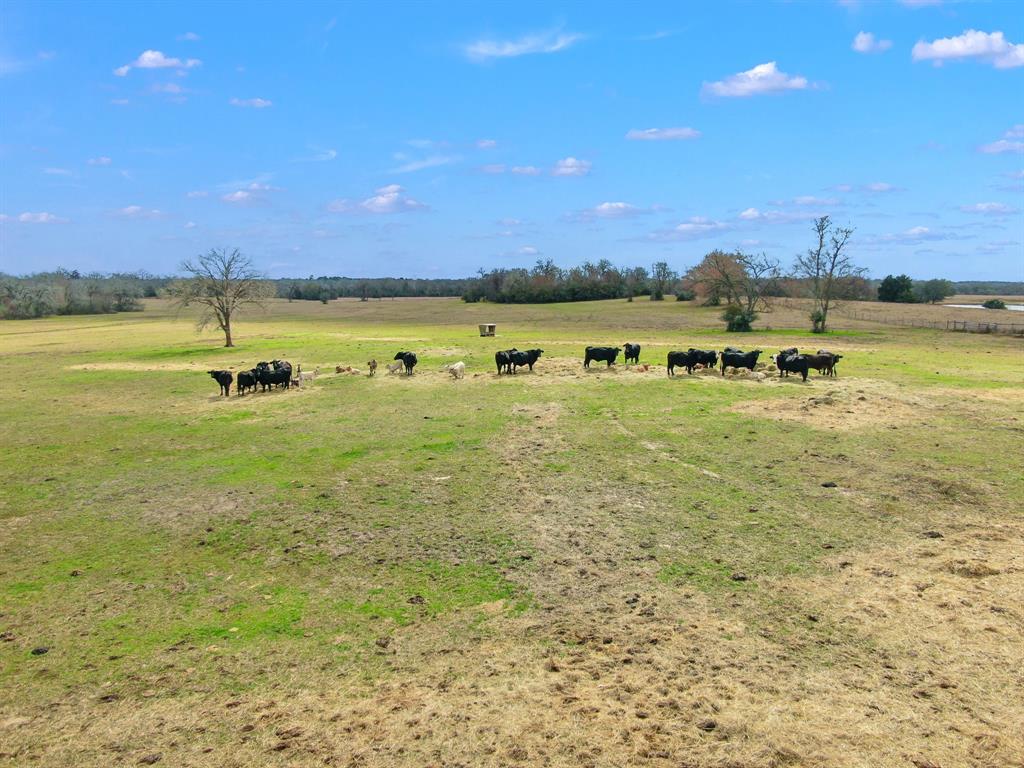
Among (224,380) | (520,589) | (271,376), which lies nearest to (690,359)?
(271,376)

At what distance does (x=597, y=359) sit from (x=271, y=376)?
14.3 meters

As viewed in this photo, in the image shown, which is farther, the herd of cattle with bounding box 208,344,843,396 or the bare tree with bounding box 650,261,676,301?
A: the bare tree with bounding box 650,261,676,301

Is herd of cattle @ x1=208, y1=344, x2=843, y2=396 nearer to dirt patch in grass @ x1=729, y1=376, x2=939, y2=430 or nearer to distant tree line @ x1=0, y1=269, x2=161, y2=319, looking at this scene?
dirt patch in grass @ x1=729, y1=376, x2=939, y2=430

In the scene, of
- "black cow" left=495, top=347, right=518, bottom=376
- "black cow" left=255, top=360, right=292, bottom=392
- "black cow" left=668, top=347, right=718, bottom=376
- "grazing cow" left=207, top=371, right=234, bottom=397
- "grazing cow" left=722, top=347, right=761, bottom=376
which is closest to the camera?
"grazing cow" left=207, top=371, right=234, bottom=397

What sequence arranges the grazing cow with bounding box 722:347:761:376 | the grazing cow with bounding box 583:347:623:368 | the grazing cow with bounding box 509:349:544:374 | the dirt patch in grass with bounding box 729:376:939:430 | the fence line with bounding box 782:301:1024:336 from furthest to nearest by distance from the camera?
the fence line with bounding box 782:301:1024:336
the grazing cow with bounding box 583:347:623:368
the grazing cow with bounding box 509:349:544:374
the grazing cow with bounding box 722:347:761:376
the dirt patch in grass with bounding box 729:376:939:430

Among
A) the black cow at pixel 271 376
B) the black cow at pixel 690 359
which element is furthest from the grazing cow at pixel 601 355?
the black cow at pixel 271 376

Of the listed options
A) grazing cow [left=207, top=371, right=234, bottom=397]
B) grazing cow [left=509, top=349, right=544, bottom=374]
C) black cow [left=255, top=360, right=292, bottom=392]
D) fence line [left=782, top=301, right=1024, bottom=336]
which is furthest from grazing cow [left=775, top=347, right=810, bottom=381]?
fence line [left=782, top=301, right=1024, bottom=336]

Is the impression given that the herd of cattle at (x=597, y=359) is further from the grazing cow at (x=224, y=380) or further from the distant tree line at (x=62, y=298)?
Result: the distant tree line at (x=62, y=298)

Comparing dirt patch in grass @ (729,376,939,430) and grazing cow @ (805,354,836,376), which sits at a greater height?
grazing cow @ (805,354,836,376)

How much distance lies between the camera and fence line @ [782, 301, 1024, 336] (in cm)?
4918

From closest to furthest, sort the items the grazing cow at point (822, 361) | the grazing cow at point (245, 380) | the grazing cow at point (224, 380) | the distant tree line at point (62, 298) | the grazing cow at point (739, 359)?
the grazing cow at point (224, 380) < the grazing cow at point (245, 380) < the grazing cow at point (822, 361) < the grazing cow at point (739, 359) < the distant tree line at point (62, 298)

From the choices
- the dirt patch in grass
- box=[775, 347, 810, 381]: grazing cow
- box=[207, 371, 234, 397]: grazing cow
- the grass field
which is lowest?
the grass field

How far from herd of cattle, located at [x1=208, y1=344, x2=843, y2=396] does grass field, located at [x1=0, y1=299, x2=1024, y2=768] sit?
5973 millimetres

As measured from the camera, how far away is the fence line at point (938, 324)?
49.2m
